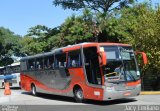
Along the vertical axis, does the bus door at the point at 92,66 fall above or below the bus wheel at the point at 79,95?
above

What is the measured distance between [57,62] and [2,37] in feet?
117

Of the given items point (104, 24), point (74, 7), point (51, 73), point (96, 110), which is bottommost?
point (96, 110)

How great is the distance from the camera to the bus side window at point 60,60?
821 inches

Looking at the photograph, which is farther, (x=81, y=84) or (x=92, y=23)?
(x=92, y=23)

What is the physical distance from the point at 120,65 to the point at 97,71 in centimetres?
111

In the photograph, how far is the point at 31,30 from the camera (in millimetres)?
37625

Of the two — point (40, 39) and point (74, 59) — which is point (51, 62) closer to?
point (74, 59)

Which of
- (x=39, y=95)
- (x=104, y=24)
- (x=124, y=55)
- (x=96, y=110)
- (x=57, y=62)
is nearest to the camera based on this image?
(x=96, y=110)

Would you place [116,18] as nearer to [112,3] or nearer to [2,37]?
[112,3]

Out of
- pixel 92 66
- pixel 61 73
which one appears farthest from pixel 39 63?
pixel 92 66

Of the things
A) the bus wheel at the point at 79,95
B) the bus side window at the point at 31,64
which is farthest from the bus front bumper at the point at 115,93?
the bus side window at the point at 31,64

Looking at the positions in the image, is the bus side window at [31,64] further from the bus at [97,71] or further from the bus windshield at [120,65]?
the bus windshield at [120,65]

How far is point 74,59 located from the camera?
1977cm

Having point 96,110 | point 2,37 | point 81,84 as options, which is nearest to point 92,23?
point 81,84
